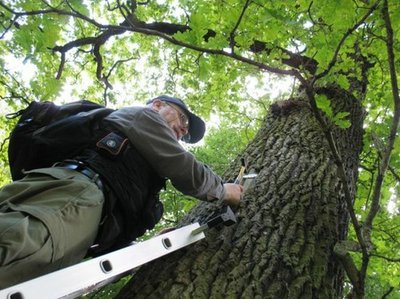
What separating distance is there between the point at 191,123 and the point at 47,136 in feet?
→ 3.72

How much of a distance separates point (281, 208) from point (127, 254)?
125cm

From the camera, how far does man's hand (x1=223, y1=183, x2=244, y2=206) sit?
2.55 meters

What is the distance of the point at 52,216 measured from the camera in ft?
5.21

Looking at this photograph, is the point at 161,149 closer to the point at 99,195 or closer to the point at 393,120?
the point at 99,195

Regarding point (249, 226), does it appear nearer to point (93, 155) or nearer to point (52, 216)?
point (93, 155)

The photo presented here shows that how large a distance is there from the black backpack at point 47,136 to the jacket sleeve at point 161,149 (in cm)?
15

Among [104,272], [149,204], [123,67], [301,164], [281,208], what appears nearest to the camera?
[104,272]

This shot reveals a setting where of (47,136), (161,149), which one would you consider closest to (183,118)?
(161,149)

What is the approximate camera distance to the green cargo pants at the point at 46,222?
4.69 feet

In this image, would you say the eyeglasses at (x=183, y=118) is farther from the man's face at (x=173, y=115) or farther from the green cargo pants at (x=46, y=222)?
the green cargo pants at (x=46, y=222)

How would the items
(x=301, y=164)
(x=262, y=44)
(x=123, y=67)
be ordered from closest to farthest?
(x=301, y=164), (x=262, y=44), (x=123, y=67)

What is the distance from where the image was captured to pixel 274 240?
2252 millimetres

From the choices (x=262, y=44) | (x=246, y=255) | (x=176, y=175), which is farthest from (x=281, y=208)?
(x=262, y=44)

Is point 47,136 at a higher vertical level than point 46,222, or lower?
higher
